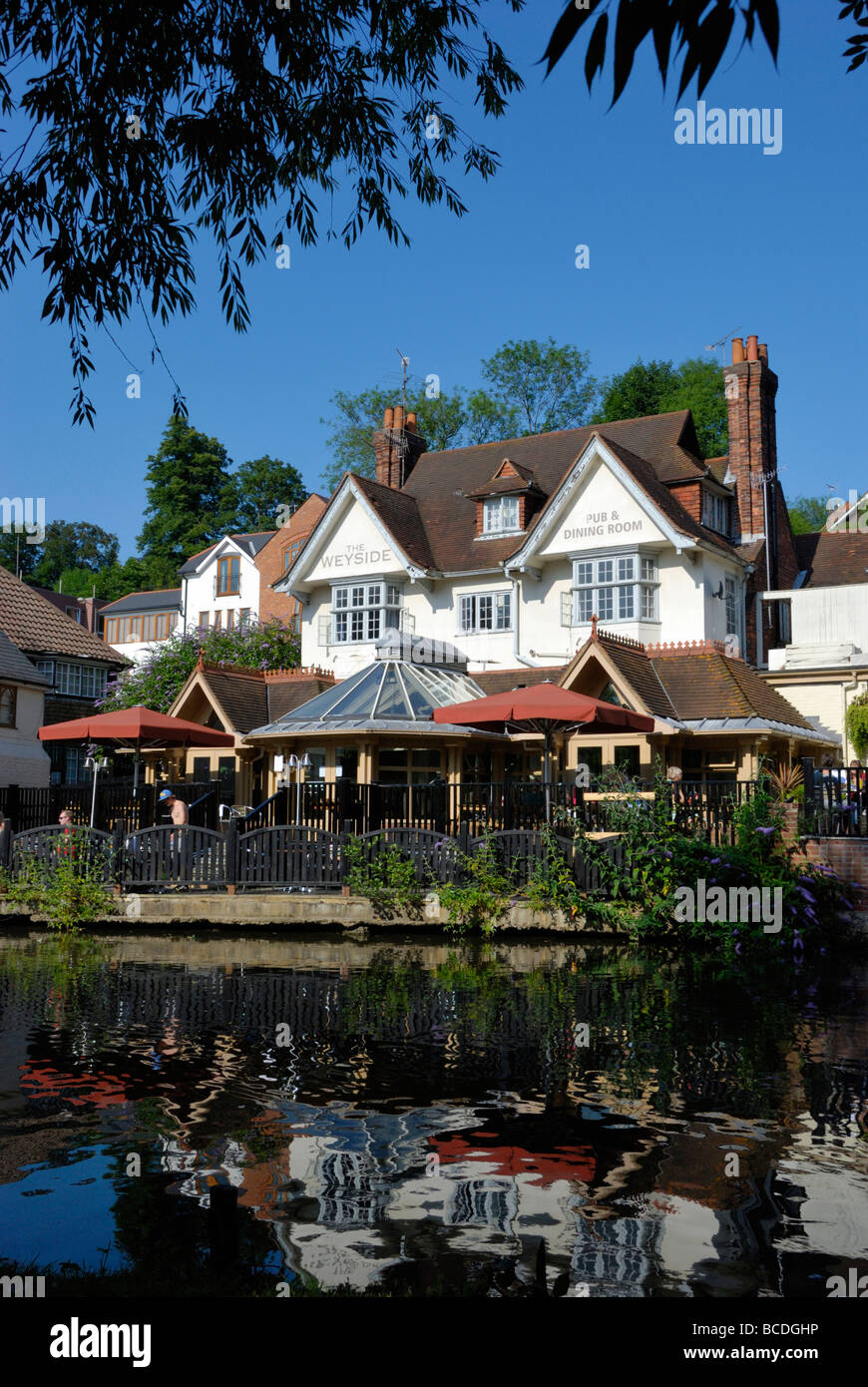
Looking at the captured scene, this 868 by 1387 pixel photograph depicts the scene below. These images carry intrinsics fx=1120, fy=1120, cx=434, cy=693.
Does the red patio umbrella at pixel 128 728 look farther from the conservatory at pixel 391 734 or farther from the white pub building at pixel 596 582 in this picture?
the white pub building at pixel 596 582

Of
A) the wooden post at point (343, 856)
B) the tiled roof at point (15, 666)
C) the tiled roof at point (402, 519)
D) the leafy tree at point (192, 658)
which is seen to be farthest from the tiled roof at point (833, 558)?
the tiled roof at point (15, 666)

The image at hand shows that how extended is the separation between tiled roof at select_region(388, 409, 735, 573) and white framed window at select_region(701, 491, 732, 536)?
538mm

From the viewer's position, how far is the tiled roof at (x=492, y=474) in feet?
101

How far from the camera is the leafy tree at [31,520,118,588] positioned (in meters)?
97.3

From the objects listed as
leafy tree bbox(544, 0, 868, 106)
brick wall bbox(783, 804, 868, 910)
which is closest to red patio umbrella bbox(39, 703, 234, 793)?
brick wall bbox(783, 804, 868, 910)

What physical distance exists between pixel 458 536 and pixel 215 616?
28394 mm

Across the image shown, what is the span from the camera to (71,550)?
328 feet

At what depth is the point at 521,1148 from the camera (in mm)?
7004

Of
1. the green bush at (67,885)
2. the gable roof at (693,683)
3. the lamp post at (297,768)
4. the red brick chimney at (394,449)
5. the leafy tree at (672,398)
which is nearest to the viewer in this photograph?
the green bush at (67,885)

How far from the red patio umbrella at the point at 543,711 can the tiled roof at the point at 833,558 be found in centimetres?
1390

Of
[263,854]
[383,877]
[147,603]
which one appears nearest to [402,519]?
[263,854]

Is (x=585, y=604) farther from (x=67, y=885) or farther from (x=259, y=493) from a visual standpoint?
(x=259, y=493)

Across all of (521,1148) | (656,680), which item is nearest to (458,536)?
(656,680)
